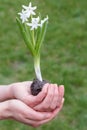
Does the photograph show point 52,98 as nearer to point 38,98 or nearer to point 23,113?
point 38,98

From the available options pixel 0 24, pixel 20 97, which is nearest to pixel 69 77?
pixel 0 24

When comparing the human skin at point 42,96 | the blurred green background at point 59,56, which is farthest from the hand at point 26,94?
the blurred green background at point 59,56

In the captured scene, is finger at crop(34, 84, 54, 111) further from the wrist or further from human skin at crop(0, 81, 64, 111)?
the wrist

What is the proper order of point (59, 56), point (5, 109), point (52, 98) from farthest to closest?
point (59, 56), point (5, 109), point (52, 98)

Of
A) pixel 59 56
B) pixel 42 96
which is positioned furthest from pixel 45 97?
pixel 59 56

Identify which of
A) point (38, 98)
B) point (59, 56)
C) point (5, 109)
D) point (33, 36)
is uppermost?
point (33, 36)

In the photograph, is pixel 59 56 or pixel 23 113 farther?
pixel 59 56

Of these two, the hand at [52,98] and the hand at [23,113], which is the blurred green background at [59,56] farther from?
the hand at [52,98]
